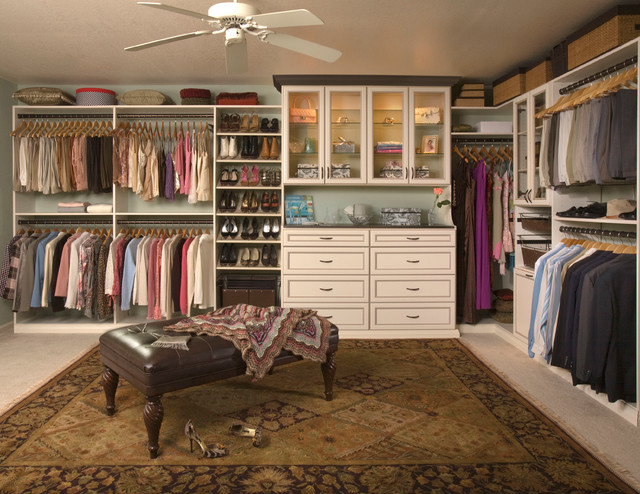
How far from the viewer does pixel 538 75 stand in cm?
436

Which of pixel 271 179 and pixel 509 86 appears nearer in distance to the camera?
pixel 509 86

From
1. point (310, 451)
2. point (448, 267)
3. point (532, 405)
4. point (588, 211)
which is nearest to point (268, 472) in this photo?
point (310, 451)

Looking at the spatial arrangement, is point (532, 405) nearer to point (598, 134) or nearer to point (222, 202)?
point (598, 134)

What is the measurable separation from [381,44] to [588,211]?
6.64ft

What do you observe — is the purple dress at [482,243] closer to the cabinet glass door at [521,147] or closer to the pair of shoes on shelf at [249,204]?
the cabinet glass door at [521,147]

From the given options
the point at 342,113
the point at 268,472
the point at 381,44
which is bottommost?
the point at 268,472

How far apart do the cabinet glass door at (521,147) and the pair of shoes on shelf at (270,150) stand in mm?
2292

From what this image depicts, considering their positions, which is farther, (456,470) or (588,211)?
(588,211)

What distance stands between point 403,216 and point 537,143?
1385 millimetres

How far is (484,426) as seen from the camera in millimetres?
2865

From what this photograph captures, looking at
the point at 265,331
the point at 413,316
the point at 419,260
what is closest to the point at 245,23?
the point at 265,331

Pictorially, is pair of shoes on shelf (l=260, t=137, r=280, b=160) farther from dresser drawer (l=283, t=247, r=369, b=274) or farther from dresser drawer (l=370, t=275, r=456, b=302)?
dresser drawer (l=370, t=275, r=456, b=302)

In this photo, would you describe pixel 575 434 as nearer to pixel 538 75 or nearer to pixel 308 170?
pixel 538 75

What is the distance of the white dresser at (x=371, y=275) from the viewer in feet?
16.1
